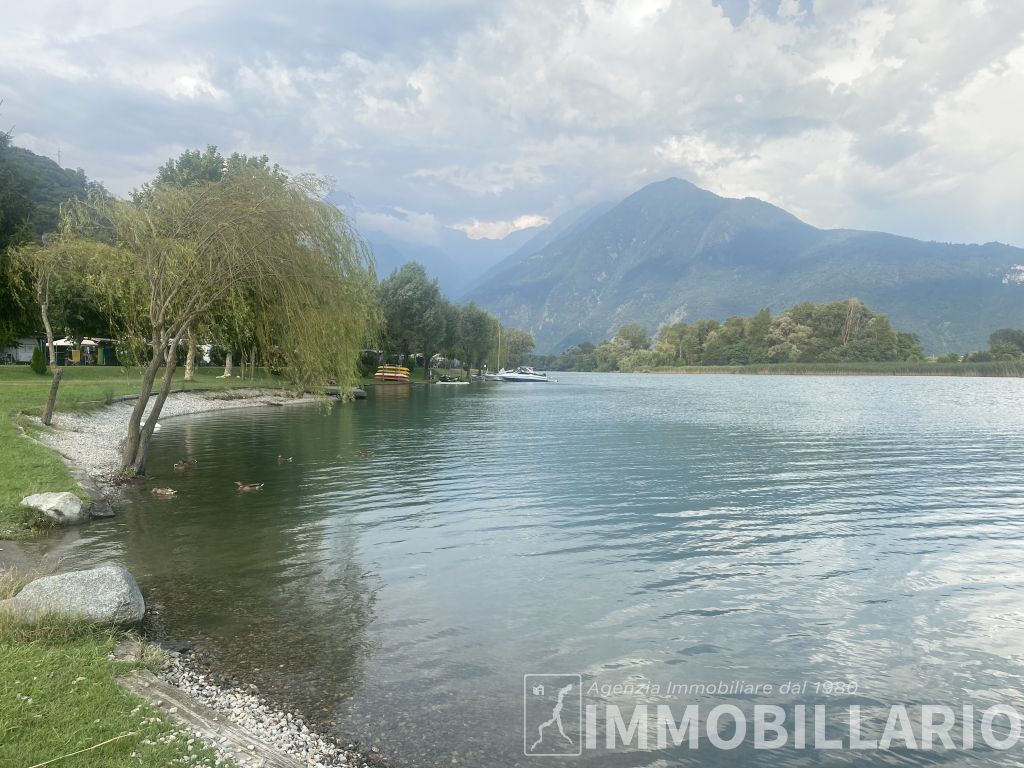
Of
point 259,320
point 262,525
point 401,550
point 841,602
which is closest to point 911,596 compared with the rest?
point 841,602

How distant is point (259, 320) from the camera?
22938 millimetres

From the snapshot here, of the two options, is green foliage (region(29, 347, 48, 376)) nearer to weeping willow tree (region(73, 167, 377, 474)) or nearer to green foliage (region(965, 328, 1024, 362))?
weeping willow tree (region(73, 167, 377, 474))

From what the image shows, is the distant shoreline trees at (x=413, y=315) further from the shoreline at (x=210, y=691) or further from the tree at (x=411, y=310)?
the shoreline at (x=210, y=691)

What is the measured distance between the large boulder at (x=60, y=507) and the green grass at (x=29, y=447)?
277 mm

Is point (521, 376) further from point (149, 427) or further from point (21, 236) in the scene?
point (149, 427)

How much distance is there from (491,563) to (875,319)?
220085 mm

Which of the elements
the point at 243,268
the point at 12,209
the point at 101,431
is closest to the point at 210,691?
the point at 243,268

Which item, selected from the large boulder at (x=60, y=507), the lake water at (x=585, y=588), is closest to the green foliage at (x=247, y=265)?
the lake water at (x=585, y=588)

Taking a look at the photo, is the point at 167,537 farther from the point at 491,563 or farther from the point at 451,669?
the point at 451,669

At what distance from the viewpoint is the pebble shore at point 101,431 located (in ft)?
76.9

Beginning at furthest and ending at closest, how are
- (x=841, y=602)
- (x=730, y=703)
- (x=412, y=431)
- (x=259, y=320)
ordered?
(x=412, y=431)
(x=259, y=320)
(x=841, y=602)
(x=730, y=703)

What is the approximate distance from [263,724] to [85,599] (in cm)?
414

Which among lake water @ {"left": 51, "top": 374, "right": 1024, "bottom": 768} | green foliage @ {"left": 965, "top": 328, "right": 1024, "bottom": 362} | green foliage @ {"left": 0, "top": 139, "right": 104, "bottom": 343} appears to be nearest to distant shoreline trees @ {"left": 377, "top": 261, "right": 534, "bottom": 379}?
green foliage @ {"left": 0, "top": 139, "right": 104, "bottom": 343}

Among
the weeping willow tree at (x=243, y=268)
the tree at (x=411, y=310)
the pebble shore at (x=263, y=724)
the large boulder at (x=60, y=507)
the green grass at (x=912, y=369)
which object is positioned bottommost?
the pebble shore at (x=263, y=724)
